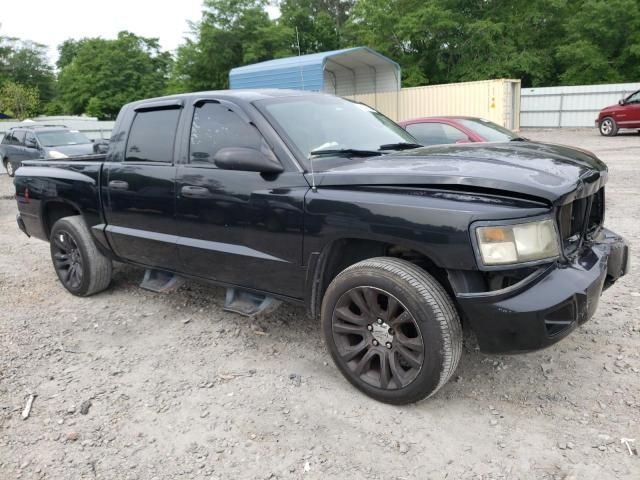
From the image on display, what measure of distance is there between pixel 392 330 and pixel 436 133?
645 centimetres

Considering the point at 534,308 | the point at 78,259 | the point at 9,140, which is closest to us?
the point at 534,308

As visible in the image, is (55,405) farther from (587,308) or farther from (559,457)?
(587,308)

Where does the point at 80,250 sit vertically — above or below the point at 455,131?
below

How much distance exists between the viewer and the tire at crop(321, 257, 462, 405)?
8.71 ft

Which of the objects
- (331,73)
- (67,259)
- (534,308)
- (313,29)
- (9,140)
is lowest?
(67,259)

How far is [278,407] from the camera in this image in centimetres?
300

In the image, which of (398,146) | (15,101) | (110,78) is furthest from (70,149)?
(110,78)

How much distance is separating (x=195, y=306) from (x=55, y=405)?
63.4 inches

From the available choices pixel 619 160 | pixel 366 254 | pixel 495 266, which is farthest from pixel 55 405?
pixel 619 160

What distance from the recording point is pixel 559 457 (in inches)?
96.9

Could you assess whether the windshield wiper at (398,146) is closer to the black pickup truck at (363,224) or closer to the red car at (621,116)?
the black pickup truck at (363,224)

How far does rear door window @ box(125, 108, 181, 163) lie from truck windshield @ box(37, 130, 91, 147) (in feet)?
38.3

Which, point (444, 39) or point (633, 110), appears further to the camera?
point (444, 39)

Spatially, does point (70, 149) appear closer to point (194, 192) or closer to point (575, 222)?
point (194, 192)
